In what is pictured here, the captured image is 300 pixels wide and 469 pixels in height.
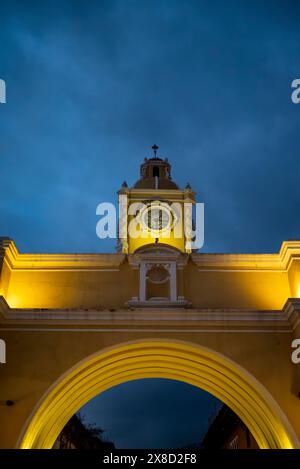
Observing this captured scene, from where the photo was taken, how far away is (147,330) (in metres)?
16.3

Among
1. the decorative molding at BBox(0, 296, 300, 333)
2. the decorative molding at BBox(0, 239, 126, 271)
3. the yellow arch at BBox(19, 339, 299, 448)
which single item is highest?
the decorative molding at BBox(0, 239, 126, 271)

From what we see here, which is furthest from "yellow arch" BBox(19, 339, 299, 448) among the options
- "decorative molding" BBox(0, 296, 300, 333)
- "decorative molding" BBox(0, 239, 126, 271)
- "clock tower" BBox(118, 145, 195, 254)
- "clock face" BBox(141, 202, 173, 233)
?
"clock face" BBox(141, 202, 173, 233)

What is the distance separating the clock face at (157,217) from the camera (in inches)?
838

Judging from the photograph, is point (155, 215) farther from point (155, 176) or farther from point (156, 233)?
point (155, 176)

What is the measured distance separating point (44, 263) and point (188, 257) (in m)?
4.73

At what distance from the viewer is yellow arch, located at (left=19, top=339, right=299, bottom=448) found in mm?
15367

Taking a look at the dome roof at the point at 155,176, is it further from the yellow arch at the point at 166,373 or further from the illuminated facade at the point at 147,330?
the yellow arch at the point at 166,373

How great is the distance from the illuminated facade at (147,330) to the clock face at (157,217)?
11.8ft

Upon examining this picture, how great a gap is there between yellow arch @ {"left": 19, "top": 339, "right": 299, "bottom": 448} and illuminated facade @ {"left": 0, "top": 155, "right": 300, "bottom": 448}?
0.14ft

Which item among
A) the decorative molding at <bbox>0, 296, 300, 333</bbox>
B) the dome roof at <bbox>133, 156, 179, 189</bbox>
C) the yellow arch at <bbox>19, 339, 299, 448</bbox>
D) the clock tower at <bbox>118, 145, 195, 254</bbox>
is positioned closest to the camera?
the yellow arch at <bbox>19, 339, 299, 448</bbox>

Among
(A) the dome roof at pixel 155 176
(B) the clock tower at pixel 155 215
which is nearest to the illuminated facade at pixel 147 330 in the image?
(B) the clock tower at pixel 155 215

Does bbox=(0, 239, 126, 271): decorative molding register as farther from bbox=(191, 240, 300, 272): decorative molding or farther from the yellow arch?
the yellow arch

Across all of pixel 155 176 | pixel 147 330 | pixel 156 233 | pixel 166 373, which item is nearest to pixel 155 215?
pixel 156 233
